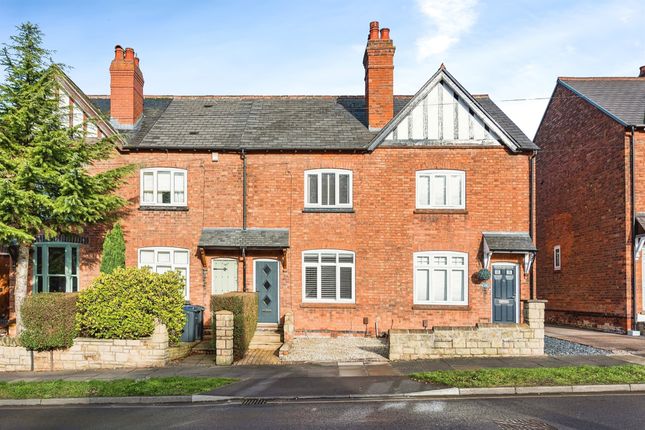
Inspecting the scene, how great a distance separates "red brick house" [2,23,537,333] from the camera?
1620 centimetres

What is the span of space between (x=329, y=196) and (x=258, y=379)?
25.2 feet

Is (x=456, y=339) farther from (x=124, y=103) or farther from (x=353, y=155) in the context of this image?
(x=124, y=103)

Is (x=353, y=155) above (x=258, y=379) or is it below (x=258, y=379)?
above

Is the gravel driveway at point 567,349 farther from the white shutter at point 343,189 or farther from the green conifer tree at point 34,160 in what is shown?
the green conifer tree at point 34,160

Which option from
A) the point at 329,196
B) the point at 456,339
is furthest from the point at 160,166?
the point at 456,339

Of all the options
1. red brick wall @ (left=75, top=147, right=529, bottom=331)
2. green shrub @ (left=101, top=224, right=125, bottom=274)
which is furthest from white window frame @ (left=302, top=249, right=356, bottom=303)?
green shrub @ (left=101, top=224, right=125, bottom=274)

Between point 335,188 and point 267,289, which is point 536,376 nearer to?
point 335,188

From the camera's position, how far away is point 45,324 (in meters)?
11.9

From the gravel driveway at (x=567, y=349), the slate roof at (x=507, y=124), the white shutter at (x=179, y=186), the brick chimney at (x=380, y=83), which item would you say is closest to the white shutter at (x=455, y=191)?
the slate roof at (x=507, y=124)

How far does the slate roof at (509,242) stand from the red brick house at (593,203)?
418cm

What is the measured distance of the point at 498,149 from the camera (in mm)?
16422

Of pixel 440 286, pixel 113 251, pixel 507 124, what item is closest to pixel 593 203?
pixel 507 124

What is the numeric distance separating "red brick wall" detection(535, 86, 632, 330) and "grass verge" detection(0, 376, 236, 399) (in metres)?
15.0

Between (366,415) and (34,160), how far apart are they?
10.8 meters
